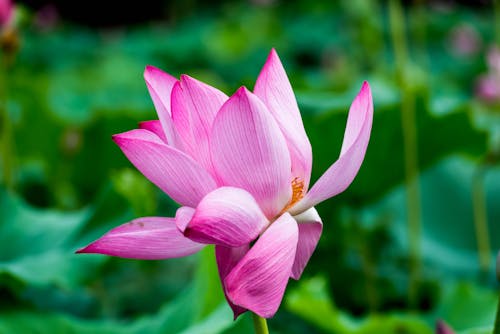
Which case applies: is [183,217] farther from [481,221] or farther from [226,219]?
[481,221]

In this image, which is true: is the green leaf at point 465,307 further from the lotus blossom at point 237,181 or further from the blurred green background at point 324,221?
the lotus blossom at point 237,181

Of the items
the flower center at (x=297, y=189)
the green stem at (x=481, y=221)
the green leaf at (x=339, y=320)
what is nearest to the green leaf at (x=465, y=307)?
the green leaf at (x=339, y=320)

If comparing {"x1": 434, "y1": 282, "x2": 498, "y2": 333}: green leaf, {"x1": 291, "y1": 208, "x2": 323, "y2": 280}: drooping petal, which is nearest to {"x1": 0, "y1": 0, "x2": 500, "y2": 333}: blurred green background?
{"x1": 434, "y1": 282, "x2": 498, "y2": 333}: green leaf

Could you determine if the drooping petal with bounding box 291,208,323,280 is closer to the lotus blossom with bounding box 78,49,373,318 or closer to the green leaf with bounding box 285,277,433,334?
the lotus blossom with bounding box 78,49,373,318

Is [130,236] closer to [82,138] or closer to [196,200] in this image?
[196,200]

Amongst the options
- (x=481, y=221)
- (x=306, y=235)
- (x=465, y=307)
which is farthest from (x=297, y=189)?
(x=481, y=221)

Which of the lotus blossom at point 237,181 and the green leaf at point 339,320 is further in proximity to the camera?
the green leaf at point 339,320

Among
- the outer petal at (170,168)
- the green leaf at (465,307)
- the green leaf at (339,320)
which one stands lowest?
the green leaf at (465,307)
